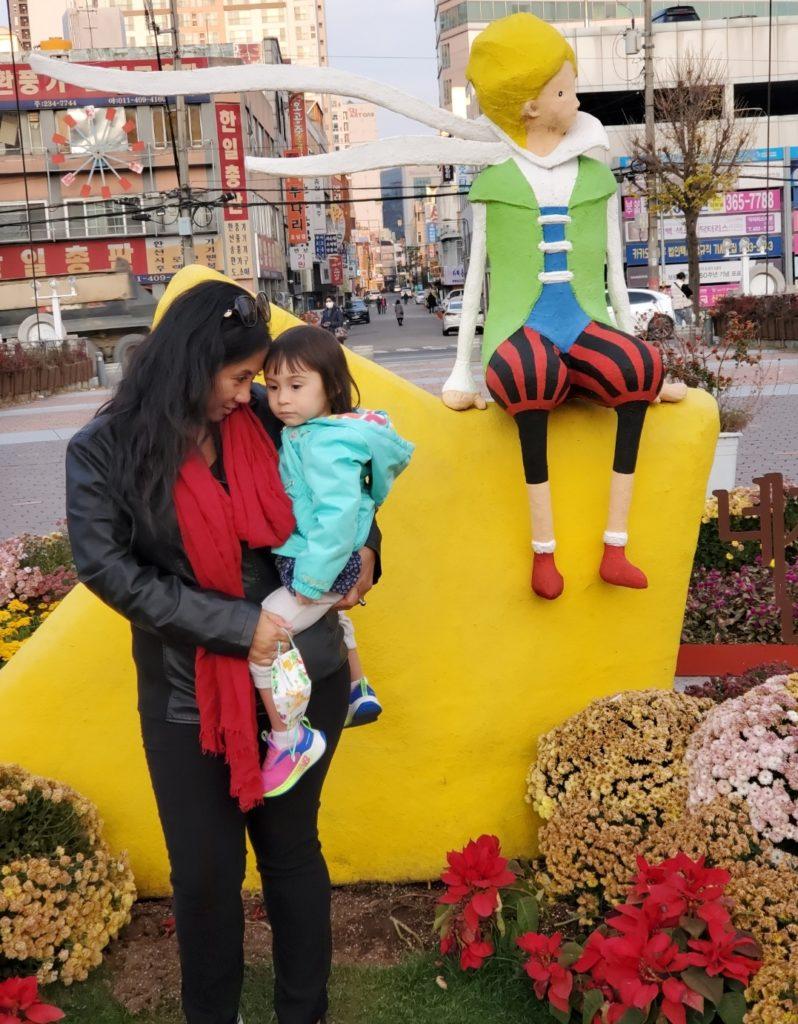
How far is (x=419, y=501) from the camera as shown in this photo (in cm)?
333

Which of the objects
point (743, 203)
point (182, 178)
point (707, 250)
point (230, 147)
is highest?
point (230, 147)

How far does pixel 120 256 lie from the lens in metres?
40.3

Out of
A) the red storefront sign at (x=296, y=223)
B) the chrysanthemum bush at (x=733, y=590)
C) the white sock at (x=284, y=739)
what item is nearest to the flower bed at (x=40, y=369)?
the chrysanthemum bush at (x=733, y=590)

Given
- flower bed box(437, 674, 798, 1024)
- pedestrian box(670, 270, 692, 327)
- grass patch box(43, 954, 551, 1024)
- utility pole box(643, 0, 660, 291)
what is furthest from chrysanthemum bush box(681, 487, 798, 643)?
utility pole box(643, 0, 660, 291)

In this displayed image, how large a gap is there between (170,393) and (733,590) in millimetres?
3694

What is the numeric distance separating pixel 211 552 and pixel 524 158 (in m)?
1.76

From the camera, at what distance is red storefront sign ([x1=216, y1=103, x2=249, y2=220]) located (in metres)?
37.4

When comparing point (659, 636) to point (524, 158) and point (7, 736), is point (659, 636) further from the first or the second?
point (7, 736)

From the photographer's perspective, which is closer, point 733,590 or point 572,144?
point 572,144

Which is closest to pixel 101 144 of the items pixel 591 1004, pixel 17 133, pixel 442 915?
pixel 17 133

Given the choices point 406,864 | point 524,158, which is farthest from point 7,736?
point 524,158

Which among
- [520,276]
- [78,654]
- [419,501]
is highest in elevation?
[520,276]

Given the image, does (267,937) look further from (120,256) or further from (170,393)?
(120,256)

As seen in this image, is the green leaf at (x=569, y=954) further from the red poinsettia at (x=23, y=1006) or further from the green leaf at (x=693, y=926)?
the red poinsettia at (x=23, y=1006)
